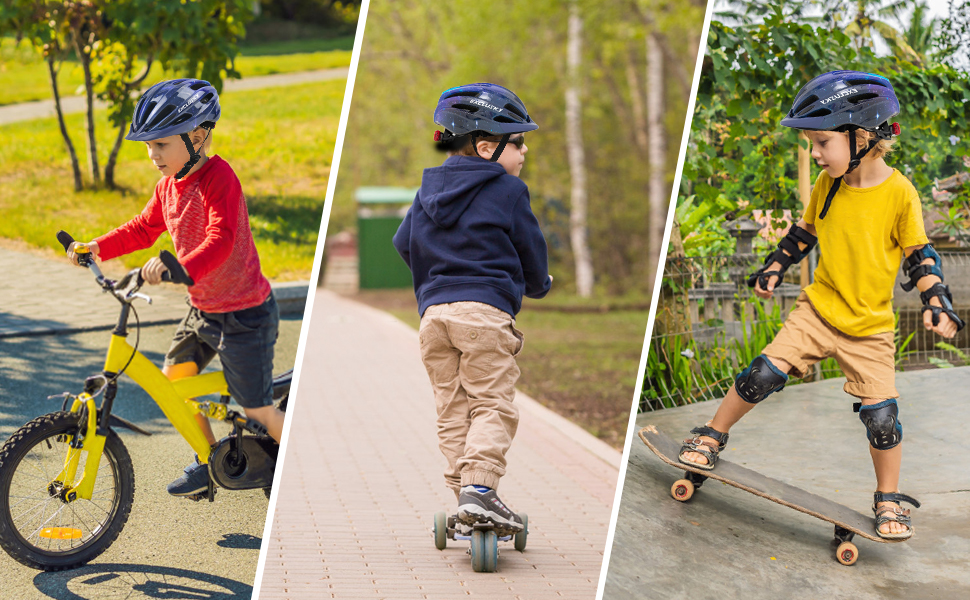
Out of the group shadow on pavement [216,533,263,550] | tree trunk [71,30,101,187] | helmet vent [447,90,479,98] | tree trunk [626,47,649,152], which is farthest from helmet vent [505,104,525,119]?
tree trunk [626,47,649,152]

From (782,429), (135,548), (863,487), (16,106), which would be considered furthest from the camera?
(16,106)

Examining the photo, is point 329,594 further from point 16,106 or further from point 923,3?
point 16,106

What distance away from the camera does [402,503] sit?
4941 mm

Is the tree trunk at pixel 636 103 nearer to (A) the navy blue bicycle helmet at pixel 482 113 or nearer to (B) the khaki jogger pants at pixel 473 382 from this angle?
(A) the navy blue bicycle helmet at pixel 482 113

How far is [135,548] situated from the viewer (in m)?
3.77

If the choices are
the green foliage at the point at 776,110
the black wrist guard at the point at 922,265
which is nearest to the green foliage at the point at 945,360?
the green foliage at the point at 776,110

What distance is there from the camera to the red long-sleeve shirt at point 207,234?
352 centimetres

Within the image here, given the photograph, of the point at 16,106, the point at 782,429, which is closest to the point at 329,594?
the point at 782,429

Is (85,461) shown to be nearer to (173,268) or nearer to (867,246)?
(173,268)

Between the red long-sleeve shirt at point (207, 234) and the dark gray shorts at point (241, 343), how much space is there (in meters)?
0.06

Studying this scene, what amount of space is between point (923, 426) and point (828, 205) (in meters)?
2.57

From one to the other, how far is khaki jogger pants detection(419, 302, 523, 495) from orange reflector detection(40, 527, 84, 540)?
1.54 m

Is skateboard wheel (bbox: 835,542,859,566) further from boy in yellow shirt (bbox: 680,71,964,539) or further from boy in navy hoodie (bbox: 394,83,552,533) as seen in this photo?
boy in navy hoodie (bbox: 394,83,552,533)

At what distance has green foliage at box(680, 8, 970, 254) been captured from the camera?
4660 mm
